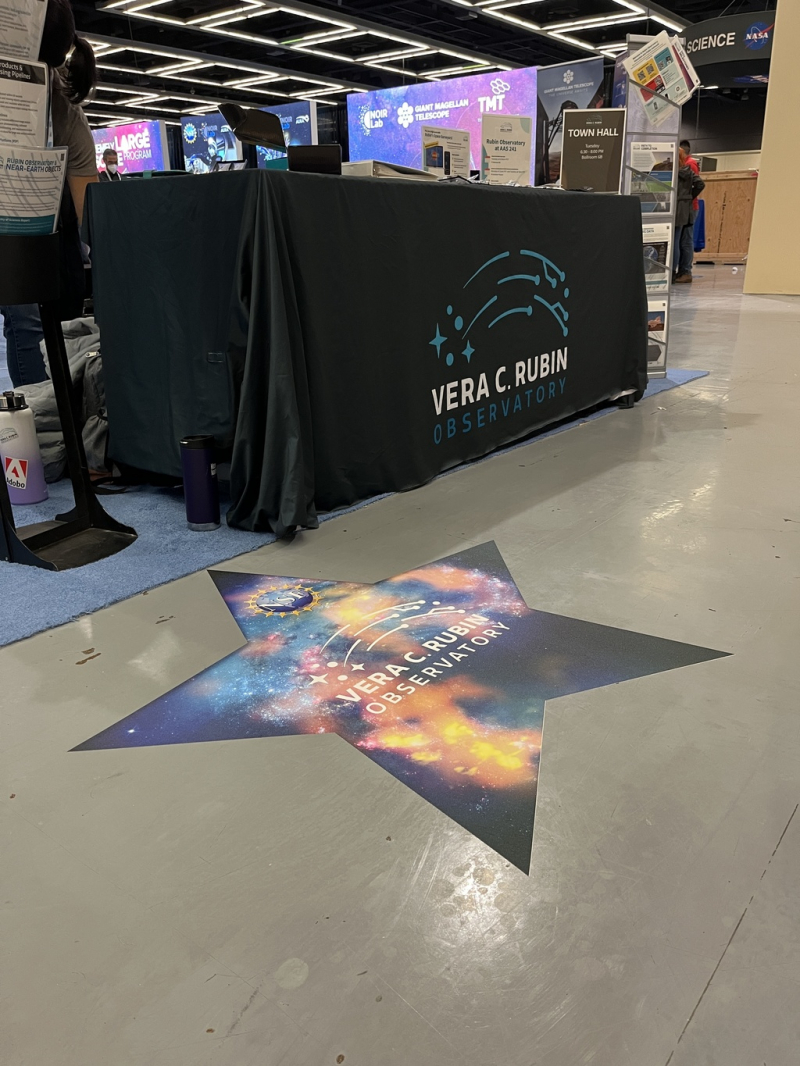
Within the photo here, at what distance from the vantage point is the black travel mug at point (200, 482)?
2.36 metres

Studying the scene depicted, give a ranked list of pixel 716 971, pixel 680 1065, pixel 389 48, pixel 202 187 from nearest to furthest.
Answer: pixel 680 1065
pixel 716 971
pixel 202 187
pixel 389 48

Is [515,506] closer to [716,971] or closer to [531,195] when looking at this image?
[531,195]

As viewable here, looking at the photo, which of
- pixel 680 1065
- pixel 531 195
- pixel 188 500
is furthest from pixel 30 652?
pixel 531 195

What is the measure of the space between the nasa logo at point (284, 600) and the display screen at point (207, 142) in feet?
48.8

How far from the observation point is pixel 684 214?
10.3 m

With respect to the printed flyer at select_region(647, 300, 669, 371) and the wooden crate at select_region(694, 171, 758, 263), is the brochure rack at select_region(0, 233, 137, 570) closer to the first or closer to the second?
the printed flyer at select_region(647, 300, 669, 371)

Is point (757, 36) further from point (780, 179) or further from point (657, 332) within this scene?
point (657, 332)

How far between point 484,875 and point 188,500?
1.60 metres

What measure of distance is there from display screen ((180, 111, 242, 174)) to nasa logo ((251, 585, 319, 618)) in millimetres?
14867

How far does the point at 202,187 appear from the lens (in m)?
2.26

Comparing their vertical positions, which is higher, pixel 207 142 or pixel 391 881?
pixel 207 142

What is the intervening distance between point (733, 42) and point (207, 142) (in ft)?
30.2

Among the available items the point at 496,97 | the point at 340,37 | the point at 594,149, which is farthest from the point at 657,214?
the point at 340,37

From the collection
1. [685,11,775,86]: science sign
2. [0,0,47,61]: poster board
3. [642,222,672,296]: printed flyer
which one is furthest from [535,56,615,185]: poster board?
[0,0,47,61]: poster board
